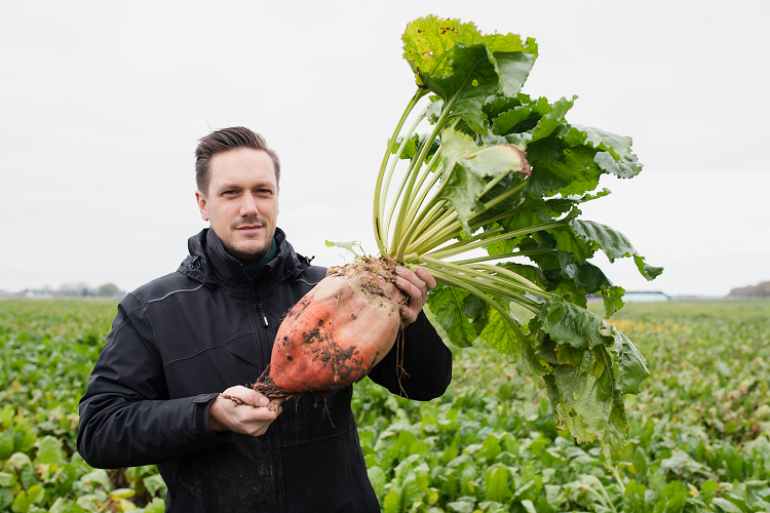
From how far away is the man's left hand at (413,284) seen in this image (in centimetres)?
205

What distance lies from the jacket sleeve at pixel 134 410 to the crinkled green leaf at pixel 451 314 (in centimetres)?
126

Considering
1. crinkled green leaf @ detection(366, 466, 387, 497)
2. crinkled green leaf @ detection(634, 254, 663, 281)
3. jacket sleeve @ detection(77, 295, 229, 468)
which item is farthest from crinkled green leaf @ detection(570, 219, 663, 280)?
crinkled green leaf @ detection(366, 466, 387, 497)

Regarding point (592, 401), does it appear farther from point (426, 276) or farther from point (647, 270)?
point (426, 276)

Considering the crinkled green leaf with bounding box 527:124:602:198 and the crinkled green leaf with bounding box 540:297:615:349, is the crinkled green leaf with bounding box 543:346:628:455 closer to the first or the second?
the crinkled green leaf with bounding box 540:297:615:349

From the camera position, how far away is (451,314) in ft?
8.67

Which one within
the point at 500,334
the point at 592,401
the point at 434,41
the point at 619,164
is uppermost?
the point at 434,41

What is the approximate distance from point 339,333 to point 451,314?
0.80m

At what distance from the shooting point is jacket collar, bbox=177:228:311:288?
223cm

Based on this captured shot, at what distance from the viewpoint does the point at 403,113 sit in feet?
7.16

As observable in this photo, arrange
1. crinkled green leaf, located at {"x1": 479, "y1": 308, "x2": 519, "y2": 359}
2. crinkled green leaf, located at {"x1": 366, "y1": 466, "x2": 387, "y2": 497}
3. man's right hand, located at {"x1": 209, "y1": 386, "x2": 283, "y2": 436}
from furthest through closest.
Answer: crinkled green leaf, located at {"x1": 366, "y1": 466, "x2": 387, "y2": 497} → crinkled green leaf, located at {"x1": 479, "y1": 308, "x2": 519, "y2": 359} → man's right hand, located at {"x1": 209, "y1": 386, "x2": 283, "y2": 436}

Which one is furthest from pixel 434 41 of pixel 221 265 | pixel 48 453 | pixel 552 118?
pixel 48 453

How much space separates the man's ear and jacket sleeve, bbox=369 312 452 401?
1.17m

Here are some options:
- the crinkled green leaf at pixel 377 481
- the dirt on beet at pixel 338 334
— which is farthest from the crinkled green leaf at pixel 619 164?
the crinkled green leaf at pixel 377 481

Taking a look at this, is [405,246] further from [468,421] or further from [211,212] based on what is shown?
[468,421]
